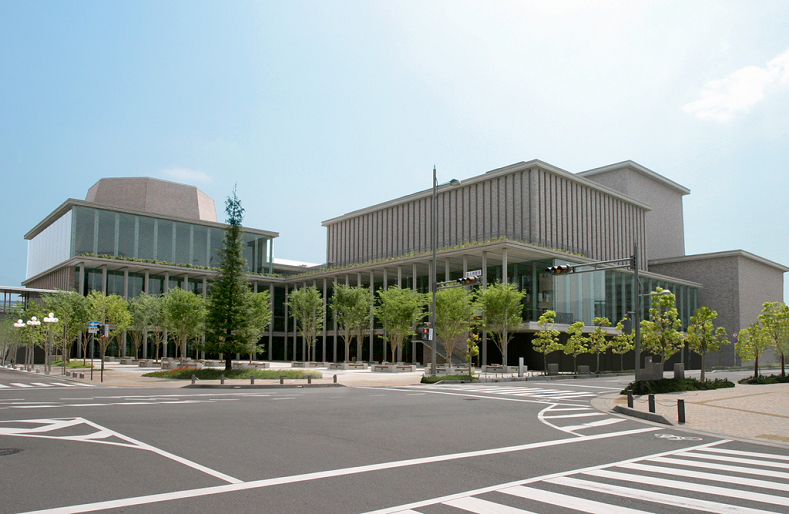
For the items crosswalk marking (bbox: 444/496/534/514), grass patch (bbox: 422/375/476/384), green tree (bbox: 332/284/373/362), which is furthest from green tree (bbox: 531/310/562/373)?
crosswalk marking (bbox: 444/496/534/514)

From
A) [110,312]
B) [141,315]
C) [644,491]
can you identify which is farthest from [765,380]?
[141,315]

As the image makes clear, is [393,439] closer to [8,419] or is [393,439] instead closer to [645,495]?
[645,495]

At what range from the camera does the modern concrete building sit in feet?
186

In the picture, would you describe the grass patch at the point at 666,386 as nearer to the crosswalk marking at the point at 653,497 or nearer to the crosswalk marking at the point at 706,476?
the crosswalk marking at the point at 706,476

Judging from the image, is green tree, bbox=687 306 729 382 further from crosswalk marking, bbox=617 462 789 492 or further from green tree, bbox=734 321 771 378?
crosswalk marking, bbox=617 462 789 492

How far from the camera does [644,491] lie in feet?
25.2

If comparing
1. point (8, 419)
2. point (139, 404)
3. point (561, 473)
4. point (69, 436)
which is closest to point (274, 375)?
point (139, 404)

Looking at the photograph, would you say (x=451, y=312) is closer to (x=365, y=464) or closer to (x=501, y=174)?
(x=501, y=174)

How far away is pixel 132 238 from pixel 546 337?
52.8 meters

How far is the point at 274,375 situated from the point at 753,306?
230ft

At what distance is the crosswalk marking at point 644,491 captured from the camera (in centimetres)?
683

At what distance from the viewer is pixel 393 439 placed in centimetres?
1185

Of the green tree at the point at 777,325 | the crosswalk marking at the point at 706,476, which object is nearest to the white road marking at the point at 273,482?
the crosswalk marking at the point at 706,476

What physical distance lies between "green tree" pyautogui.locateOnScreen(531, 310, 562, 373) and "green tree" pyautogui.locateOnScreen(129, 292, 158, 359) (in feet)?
127
